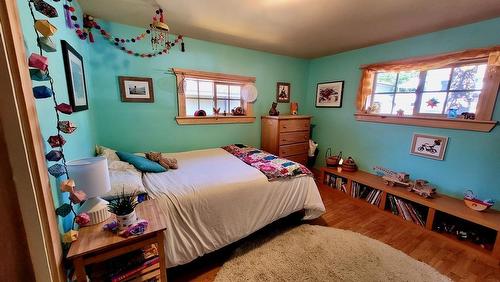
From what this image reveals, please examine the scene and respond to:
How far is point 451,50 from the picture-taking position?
2.19 m

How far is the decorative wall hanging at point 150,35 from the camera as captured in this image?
188 cm

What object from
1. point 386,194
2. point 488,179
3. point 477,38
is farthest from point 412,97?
point 386,194

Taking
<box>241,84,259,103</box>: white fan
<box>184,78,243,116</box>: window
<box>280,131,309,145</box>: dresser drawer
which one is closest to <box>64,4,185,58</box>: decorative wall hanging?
<box>184,78,243,116</box>: window

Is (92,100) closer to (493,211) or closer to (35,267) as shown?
(35,267)

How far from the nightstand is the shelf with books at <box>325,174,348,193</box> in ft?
9.10

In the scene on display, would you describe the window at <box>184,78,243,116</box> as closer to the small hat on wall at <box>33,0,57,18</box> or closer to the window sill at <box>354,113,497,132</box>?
the small hat on wall at <box>33,0,57,18</box>

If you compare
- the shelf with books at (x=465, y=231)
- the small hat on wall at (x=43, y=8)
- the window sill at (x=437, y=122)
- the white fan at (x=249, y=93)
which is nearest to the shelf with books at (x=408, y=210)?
the shelf with books at (x=465, y=231)

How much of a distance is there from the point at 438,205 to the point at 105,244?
302 cm

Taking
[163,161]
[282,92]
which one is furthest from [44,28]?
[282,92]

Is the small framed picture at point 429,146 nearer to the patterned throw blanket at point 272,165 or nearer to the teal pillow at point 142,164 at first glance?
the patterned throw blanket at point 272,165

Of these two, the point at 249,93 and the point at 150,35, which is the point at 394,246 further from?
the point at 150,35

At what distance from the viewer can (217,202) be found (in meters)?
1.60

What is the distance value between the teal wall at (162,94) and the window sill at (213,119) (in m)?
0.08

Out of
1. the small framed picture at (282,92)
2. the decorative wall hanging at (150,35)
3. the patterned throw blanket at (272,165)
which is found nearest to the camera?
the decorative wall hanging at (150,35)
